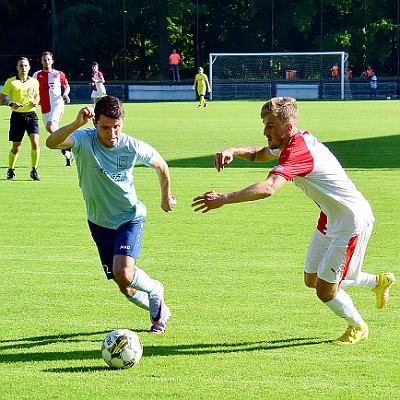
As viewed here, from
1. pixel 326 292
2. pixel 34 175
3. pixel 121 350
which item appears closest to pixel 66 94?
pixel 34 175

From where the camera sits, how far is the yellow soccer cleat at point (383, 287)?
7.03 m

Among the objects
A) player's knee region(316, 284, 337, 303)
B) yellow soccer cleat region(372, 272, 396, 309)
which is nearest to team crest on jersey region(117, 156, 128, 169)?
player's knee region(316, 284, 337, 303)

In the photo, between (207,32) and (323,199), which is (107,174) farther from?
(207,32)

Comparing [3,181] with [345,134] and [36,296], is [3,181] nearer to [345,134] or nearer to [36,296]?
[36,296]

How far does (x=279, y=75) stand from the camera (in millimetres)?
51312

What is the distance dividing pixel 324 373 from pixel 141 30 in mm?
53205

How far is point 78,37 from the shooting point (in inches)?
2201

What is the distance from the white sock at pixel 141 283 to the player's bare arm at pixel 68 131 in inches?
44.0

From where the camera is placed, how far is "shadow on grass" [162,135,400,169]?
61.2 feet

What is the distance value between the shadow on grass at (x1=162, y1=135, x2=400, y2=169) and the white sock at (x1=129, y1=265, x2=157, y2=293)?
11.5 metres

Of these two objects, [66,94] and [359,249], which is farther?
[66,94]

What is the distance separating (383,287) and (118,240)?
2164 mm

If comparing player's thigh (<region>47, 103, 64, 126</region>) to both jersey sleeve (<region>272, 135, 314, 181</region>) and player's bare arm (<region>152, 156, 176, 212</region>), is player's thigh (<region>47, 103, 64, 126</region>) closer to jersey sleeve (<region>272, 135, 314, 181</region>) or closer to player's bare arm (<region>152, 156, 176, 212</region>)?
player's bare arm (<region>152, 156, 176, 212</region>)

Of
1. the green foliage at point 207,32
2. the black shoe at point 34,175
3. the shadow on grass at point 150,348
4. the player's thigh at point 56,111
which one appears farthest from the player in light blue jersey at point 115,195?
the green foliage at point 207,32
